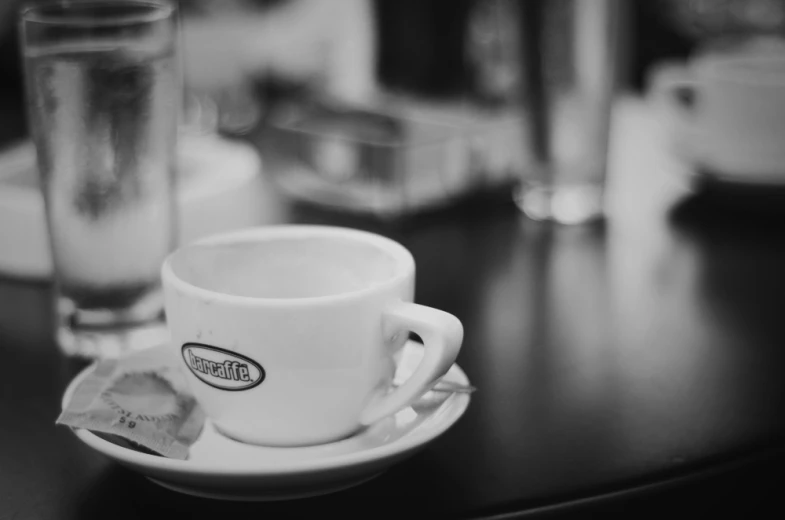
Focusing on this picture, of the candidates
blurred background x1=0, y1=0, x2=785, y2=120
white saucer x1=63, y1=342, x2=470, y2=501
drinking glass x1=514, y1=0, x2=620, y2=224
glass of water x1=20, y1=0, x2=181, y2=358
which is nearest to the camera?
white saucer x1=63, y1=342, x2=470, y2=501

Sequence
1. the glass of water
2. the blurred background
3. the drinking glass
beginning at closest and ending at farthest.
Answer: the glass of water, the drinking glass, the blurred background

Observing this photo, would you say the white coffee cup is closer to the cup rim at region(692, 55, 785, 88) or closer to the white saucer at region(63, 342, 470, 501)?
the cup rim at region(692, 55, 785, 88)

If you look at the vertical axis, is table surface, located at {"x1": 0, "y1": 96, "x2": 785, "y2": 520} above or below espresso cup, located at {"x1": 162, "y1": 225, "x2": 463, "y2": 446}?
below

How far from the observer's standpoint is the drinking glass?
0.79 m

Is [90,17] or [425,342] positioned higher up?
[90,17]

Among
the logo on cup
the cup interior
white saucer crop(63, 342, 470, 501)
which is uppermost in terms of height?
the cup interior

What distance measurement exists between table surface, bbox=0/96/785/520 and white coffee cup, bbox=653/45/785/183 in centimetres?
4

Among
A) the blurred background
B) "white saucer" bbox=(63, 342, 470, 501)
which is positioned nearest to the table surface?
"white saucer" bbox=(63, 342, 470, 501)

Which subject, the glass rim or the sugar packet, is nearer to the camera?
the sugar packet

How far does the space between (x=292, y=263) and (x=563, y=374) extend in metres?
0.18

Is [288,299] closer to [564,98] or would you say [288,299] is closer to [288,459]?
[288,459]

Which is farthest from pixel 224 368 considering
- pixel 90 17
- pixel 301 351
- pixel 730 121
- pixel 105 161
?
pixel 730 121

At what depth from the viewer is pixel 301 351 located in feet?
1.35

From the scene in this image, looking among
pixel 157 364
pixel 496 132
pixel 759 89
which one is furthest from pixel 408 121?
pixel 157 364
